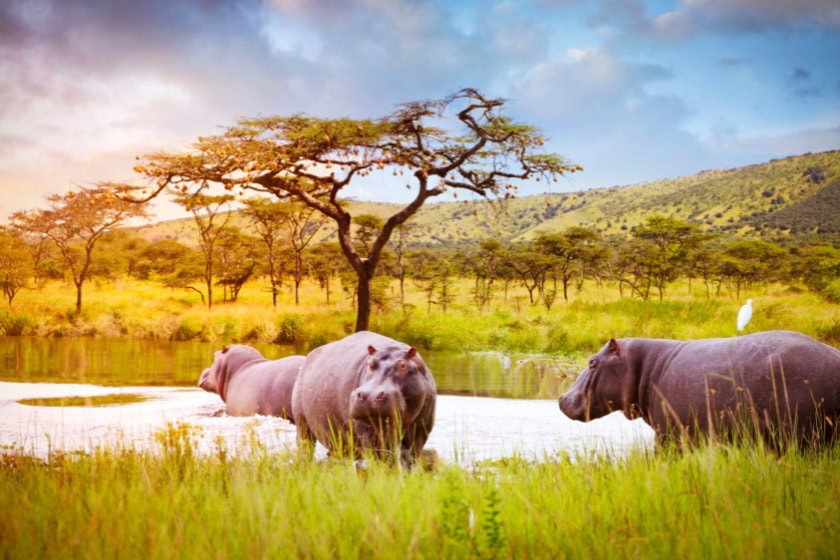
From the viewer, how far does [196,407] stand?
28.7 feet

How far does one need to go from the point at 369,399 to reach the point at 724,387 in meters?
2.11

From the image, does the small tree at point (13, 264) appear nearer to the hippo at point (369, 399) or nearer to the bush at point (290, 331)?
the bush at point (290, 331)

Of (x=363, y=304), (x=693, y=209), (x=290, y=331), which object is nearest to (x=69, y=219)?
(x=290, y=331)

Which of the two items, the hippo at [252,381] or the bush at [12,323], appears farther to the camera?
the bush at [12,323]

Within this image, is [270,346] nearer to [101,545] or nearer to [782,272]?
[101,545]

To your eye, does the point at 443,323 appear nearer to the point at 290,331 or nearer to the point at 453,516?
the point at 290,331

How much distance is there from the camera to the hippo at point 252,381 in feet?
23.4

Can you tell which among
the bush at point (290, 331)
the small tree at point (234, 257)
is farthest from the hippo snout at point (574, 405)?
the small tree at point (234, 257)

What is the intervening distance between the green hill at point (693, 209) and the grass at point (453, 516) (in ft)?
124

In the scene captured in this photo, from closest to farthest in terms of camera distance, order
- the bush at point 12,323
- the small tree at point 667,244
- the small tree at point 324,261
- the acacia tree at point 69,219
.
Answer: the bush at point 12,323 → the acacia tree at point 69,219 → the small tree at point 667,244 → the small tree at point 324,261

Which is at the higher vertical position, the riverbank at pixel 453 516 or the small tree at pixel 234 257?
the small tree at pixel 234 257

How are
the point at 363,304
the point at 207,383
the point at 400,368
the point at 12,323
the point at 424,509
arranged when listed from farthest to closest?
1. the point at 12,323
2. the point at 363,304
3. the point at 207,383
4. the point at 400,368
5. the point at 424,509

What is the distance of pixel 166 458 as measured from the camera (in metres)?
4.02

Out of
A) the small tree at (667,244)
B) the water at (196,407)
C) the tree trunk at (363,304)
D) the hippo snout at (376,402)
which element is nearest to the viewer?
the hippo snout at (376,402)
